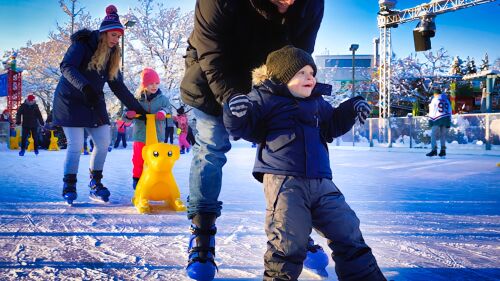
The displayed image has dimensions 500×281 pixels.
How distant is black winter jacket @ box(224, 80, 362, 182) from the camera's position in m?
1.52

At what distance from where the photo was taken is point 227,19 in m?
1.71

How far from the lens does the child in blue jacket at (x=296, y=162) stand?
4.59 feet

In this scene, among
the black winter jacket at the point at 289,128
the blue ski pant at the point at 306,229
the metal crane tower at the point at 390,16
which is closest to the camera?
the blue ski pant at the point at 306,229

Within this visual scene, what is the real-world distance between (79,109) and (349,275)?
9.01 ft

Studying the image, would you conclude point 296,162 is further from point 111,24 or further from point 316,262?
point 111,24

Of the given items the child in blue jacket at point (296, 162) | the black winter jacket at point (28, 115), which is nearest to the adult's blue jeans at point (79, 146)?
the child in blue jacket at point (296, 162)

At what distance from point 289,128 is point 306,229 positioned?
1.32 feet

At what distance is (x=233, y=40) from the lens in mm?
1808

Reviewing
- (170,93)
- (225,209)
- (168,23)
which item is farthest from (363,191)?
(168,23)

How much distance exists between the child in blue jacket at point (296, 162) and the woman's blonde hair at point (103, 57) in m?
2.16

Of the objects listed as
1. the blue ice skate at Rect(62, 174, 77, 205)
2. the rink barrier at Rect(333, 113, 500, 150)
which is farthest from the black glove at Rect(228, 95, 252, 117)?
the rink barrier at Rect(333, 113, 500, 150)

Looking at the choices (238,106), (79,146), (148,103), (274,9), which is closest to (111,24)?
(79,146)

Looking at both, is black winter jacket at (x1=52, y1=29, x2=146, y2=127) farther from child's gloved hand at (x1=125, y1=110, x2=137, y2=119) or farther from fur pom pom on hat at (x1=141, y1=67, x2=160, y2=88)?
fur pom pom on hat at (x1=141, y1=67, x2=160, y2=88)

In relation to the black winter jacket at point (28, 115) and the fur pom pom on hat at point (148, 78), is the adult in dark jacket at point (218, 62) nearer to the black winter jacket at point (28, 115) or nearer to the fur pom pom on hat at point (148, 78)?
the fur pom pom on hat at point (148, 78)
